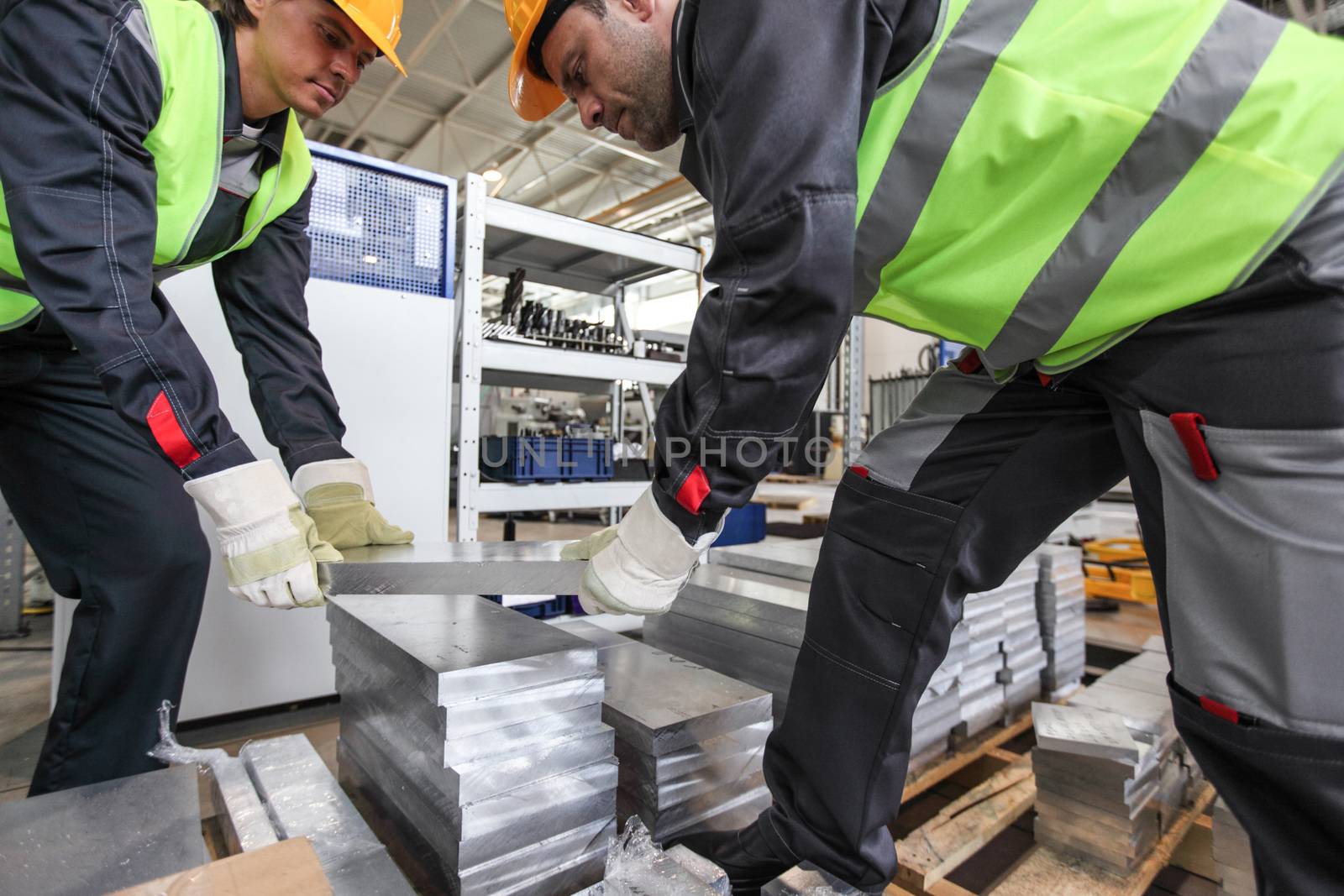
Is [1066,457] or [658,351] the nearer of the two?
[1066,457]

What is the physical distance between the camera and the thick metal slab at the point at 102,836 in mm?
984

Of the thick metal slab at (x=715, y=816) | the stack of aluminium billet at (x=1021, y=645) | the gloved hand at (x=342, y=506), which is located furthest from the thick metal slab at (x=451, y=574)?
the stack of aluminium billet at (x=1021, y=645)

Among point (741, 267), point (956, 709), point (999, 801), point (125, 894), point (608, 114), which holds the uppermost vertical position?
point (608, 114)

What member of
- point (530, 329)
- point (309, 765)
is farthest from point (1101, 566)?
point (309, 765)

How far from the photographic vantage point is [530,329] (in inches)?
119

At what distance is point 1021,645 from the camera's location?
224 centimetres

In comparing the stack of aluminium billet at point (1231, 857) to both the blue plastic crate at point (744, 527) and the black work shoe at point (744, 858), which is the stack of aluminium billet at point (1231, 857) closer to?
the black work shoe at point (744, 858)

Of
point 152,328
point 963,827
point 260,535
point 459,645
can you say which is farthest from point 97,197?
point 963,827

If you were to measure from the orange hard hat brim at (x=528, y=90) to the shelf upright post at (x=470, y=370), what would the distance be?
1.10 meters

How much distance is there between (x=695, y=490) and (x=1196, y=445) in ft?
1.97

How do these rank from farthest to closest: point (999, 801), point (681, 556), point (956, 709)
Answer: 1. point (956, 709)
2. point (999, 801)
3. point (681, 556)

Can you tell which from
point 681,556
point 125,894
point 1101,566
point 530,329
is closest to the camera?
point 125,894

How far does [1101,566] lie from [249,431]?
165 inches

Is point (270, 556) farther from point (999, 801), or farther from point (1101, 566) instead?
point (1101, 566)
